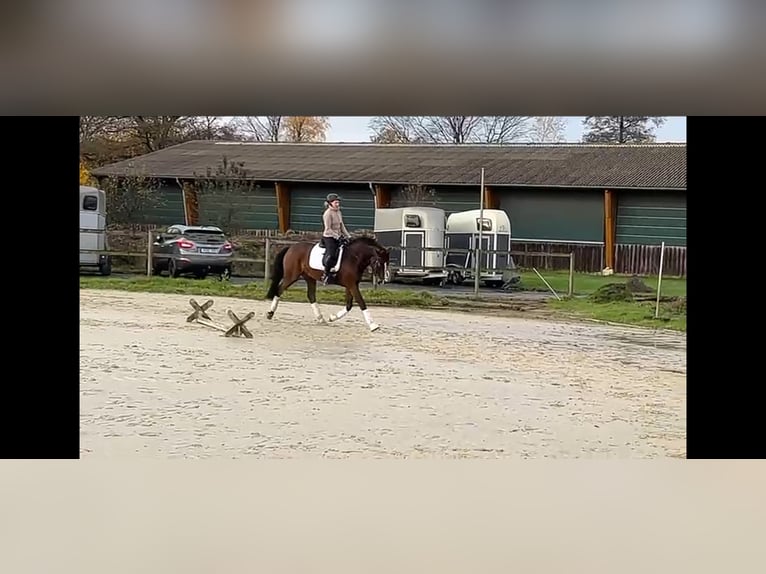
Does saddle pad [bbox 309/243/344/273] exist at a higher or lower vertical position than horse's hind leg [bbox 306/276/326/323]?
higher

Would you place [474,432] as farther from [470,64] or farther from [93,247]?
[470,64]

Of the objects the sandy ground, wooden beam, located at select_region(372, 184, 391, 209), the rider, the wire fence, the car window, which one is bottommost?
the sandy ground

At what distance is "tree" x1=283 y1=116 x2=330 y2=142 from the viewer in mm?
8672

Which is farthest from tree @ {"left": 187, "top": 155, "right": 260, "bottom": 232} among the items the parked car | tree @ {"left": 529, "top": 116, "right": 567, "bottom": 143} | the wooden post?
the wooden post

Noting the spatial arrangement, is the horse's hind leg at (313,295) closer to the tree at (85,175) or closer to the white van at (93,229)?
the white van at (93,229)

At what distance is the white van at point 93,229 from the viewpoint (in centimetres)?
841

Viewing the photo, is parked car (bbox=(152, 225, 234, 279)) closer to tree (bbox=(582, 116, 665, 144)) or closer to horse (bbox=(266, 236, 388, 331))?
horse (bbox=(266, 236, 388, 331))

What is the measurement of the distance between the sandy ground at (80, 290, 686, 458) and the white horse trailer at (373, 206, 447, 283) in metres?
0.36

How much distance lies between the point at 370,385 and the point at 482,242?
1.74m
